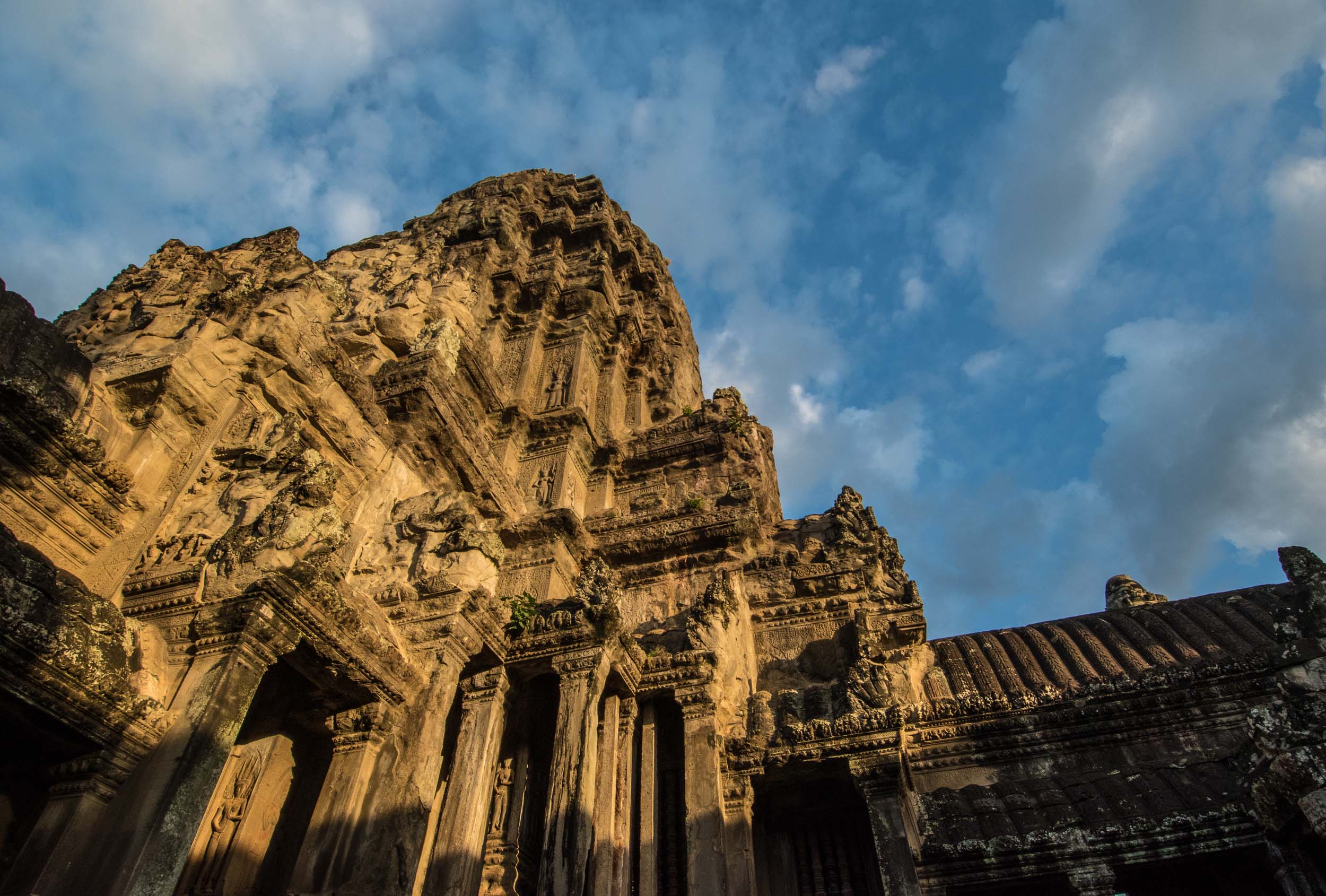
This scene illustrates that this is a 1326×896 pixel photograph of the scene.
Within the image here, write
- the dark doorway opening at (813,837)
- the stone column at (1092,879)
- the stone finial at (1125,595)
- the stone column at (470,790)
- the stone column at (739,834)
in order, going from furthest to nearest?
the stone finial at (1125,595)
the dark doorway opening at (813,837)
the stone column at (739,834)
the stone column at (1092,879)
the stone column at (470,790)

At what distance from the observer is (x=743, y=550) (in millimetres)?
15023

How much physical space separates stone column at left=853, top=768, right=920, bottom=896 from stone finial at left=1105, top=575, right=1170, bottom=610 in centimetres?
870

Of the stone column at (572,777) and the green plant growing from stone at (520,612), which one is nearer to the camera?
the stone column at (572,777)

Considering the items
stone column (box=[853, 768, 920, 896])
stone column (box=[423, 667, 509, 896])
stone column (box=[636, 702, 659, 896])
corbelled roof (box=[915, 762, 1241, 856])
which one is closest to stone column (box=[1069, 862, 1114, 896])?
corbelled roof (box=[915, 762, 1241, 856])

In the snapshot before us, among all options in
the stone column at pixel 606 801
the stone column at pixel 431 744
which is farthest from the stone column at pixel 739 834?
the stone column at pixel 431 744

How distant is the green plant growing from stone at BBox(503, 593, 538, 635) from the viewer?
10.8 metres

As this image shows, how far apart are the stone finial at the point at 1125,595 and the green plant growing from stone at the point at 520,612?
12.3 m

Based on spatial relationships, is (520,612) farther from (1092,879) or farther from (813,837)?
(1092,879)

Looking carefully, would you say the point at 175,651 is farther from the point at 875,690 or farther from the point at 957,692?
the point at 957,692

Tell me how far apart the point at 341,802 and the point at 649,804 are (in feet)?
14.2

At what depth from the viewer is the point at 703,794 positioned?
10.2 meters

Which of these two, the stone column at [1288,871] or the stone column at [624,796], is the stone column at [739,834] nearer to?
the stone column at [624,796]

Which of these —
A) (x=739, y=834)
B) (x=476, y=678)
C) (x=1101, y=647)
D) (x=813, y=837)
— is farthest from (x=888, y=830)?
(x=476, y=678)

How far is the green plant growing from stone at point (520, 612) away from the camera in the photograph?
1081cm
